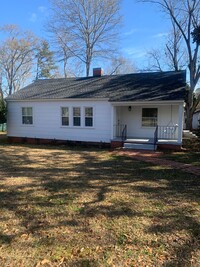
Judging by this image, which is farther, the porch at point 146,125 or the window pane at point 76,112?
the window pane at point 76,112

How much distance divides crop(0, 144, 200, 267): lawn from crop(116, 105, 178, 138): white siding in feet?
22.1

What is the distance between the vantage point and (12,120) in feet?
52.9

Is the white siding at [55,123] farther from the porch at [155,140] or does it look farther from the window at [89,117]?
the porch at [155,140]

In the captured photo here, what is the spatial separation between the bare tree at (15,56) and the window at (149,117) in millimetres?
31957

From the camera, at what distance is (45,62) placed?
140 ft

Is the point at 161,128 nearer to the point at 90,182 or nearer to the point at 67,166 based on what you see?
the point at 67,166

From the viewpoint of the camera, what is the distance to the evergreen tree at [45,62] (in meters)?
41.8

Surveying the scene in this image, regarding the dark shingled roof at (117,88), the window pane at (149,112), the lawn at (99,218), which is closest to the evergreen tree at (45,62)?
the dark shingled roof at (117,88)

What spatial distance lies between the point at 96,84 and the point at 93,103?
2.42 m

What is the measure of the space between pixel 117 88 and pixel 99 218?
11.2 m

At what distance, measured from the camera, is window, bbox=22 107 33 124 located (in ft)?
51.4

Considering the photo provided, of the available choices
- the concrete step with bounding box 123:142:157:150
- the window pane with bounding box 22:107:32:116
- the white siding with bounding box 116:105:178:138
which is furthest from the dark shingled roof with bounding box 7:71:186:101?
the concrete step with bounding box 123:142:157:150

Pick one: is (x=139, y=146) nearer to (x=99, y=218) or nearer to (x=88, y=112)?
(x=88, y=112)

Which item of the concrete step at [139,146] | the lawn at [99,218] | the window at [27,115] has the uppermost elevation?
the window at [27,115]
